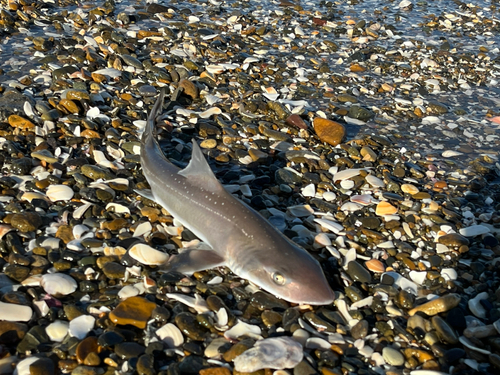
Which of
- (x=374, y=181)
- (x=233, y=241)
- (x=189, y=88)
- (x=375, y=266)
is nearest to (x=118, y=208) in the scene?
(x=233, y=241)

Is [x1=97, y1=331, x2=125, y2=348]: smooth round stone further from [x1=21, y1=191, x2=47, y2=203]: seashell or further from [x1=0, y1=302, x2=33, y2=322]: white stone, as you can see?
[x1=21, y1=191, x2=47, y2=203]: seashell

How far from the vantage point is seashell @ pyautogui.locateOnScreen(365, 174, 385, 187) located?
6.11m

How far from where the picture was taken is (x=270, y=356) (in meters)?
3.62

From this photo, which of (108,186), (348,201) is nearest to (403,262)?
(348,201)

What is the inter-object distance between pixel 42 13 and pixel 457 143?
31.4ft

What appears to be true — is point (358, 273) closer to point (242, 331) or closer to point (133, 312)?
point (242, 331)

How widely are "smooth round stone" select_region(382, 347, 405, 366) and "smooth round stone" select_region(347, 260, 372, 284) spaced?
2.81 feet

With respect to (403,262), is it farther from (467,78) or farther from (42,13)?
(42,13)

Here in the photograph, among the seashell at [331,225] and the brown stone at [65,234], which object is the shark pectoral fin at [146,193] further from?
the seashell at [331,225]

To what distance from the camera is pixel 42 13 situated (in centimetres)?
1078

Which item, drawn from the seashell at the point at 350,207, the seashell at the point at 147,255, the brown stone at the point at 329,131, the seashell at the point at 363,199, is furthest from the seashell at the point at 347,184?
the seashell at the point at 147,255

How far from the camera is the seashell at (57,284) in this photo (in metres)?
4.12

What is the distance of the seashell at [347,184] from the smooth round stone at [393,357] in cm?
256

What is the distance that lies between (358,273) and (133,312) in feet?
7.31
